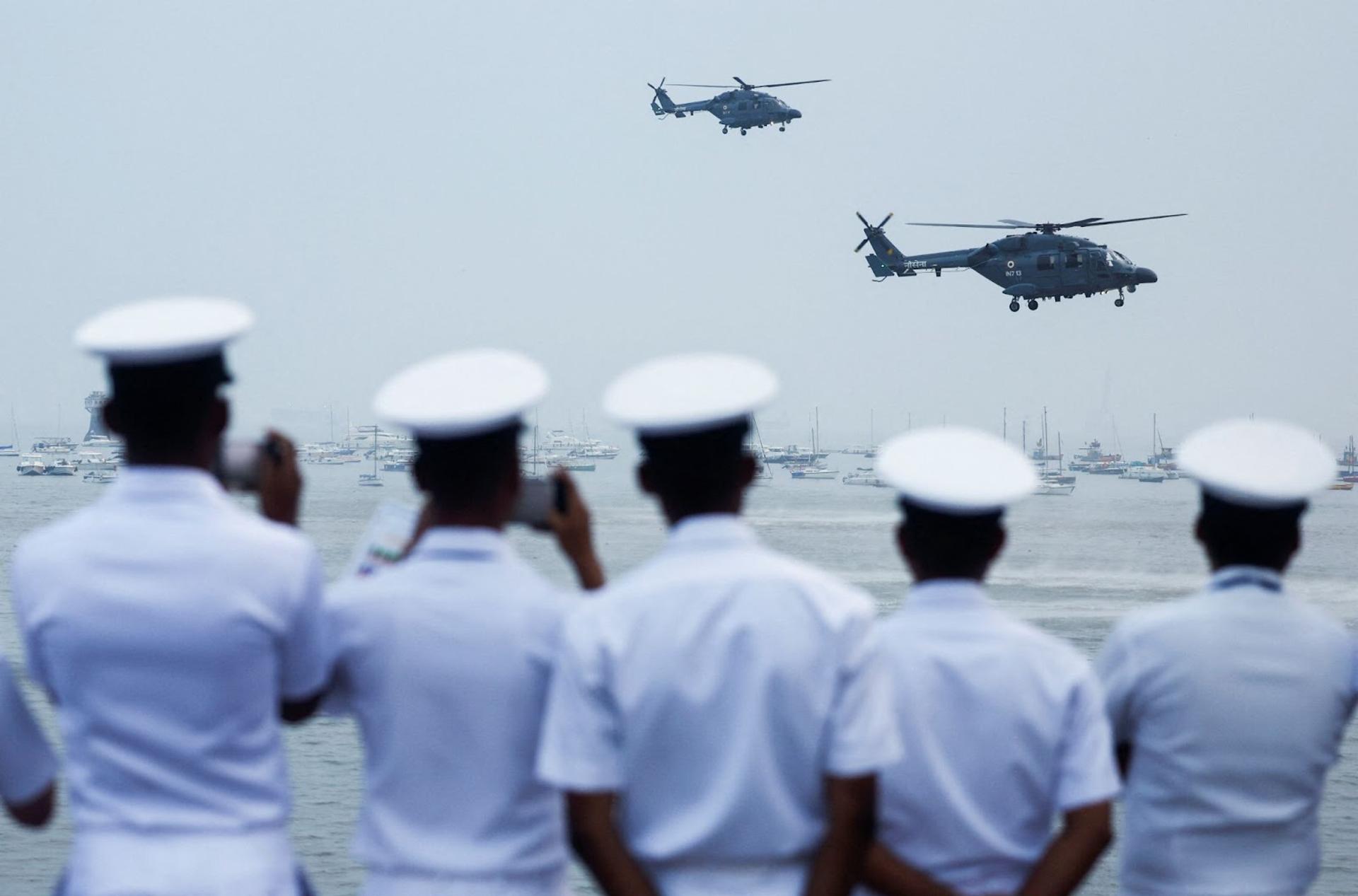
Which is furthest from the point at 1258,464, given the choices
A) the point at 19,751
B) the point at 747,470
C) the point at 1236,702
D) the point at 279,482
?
the point at 19,751

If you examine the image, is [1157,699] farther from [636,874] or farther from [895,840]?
[636,874]

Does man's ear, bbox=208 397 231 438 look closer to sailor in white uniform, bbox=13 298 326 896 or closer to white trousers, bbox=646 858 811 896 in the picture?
sailor in white uniform, bbox=13 298 326 896

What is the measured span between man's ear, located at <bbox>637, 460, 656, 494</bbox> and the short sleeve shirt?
0.62 meters

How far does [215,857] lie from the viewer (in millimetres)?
3061

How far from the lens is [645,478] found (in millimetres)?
3162

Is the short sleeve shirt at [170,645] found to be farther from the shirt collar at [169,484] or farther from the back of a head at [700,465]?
the back of a head at [700,465]

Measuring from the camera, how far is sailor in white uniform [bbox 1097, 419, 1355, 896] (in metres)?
3.52

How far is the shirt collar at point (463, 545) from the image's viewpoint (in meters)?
3.21

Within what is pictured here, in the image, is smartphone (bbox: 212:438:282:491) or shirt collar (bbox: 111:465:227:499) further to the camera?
smartphone (bbox: 212:438:282:491)

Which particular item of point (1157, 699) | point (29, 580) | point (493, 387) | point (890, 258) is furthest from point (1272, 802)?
point (890, 258)

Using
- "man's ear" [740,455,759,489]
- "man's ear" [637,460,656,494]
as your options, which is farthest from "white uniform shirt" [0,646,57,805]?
"man's ear" [740,455,759,489]

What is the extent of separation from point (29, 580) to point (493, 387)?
933 millimetres

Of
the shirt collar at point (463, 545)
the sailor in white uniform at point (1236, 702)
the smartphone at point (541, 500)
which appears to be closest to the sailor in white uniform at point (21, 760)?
the shirt collar at point (463, 545)

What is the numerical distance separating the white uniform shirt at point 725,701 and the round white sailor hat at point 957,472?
0.35m
